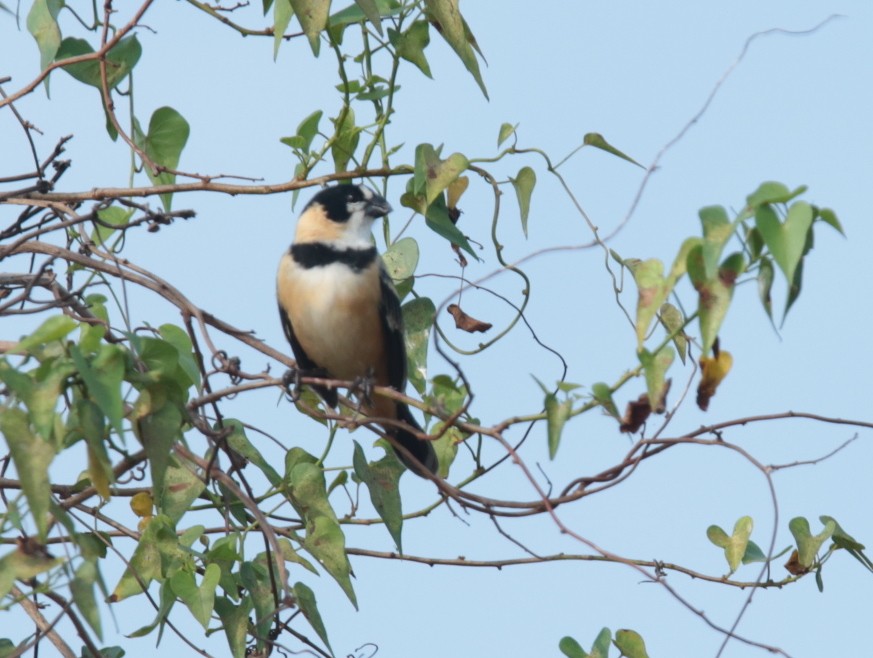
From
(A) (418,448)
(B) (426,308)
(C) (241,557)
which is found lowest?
(C) (241,557)

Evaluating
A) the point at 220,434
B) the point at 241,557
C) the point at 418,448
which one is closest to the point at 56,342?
the point at 220,434

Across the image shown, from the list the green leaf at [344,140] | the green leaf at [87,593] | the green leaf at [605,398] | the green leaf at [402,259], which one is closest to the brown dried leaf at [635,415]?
the green leaf at [605,398]

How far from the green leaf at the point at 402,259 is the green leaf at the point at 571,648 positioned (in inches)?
47.1

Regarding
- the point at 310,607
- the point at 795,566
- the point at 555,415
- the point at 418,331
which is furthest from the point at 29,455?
the point at 795,566

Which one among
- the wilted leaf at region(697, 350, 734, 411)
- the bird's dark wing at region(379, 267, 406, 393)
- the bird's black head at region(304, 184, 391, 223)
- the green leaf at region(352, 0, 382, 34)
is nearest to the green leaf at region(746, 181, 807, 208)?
the wilted leaf at region(697, 350, 734, 411)

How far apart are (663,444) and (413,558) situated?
1.30m

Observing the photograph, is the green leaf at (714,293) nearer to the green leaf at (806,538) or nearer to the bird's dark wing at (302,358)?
the green leaf at (806,538)

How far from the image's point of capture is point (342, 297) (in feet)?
13.9

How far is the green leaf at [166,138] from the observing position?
3.66m

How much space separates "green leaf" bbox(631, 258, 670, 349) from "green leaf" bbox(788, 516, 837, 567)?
1.44 metres

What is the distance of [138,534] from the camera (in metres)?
3.26

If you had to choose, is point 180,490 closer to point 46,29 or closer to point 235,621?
point 235,621

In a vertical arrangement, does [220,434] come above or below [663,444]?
above

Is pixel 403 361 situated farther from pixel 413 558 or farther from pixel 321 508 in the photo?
pixel 321 508
